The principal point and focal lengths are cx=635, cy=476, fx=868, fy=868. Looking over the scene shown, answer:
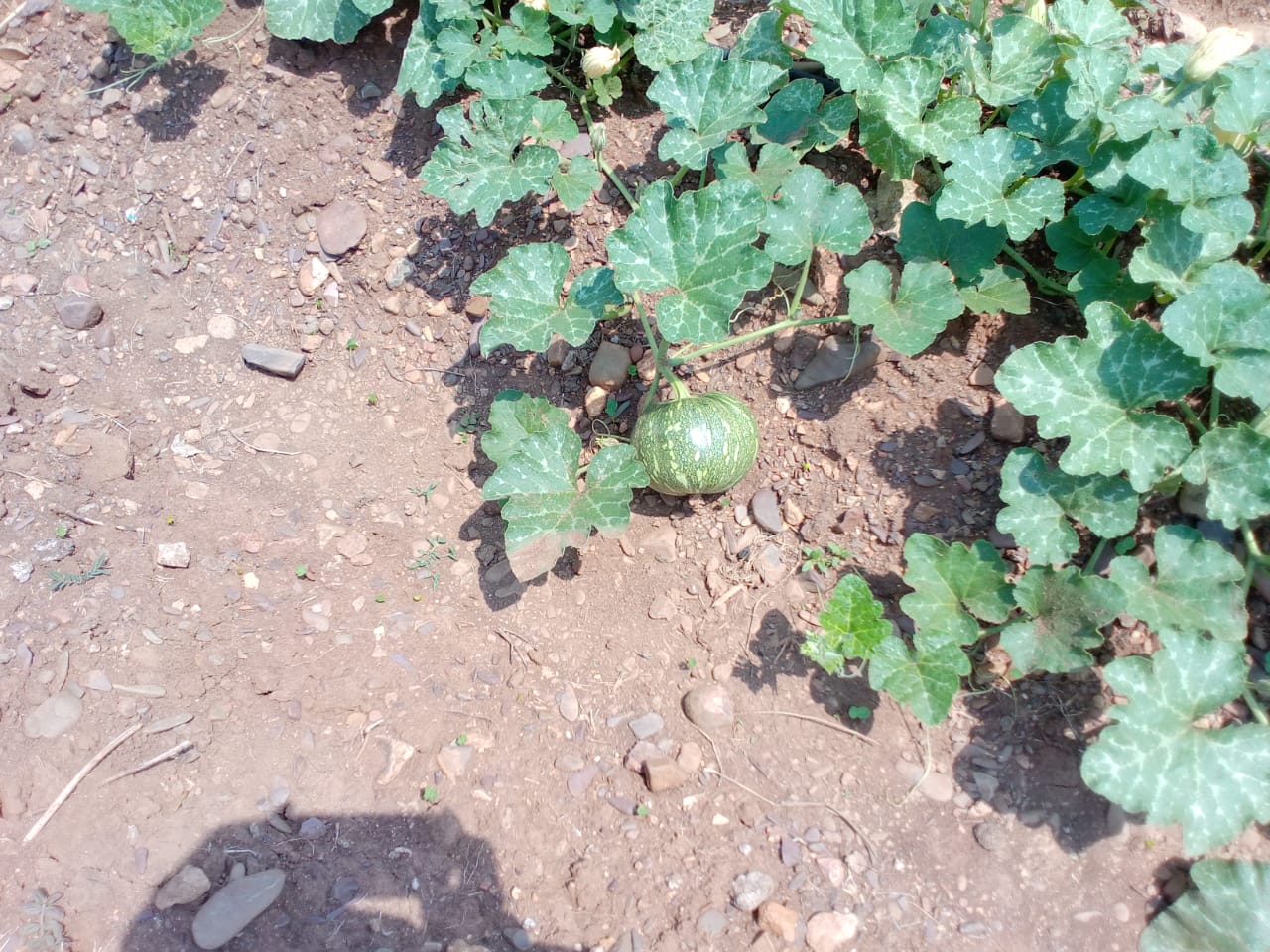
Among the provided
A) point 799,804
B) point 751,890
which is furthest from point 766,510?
point 751,890

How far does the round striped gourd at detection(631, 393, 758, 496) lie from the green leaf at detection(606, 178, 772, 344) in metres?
0.27

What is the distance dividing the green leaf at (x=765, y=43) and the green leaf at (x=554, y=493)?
1682 mm

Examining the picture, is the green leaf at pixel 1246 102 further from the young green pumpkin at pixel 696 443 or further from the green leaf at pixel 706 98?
the young green pumpkin at pixel 696 443

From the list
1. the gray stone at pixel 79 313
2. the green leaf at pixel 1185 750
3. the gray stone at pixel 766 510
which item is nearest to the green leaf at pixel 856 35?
the gray stone at pixel 766 510

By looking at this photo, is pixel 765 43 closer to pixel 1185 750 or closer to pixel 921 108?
pixel 921 108

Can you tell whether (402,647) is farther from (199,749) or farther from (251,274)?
(251,274)

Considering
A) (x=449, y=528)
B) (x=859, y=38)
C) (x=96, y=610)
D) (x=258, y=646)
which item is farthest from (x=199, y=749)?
(x=859, y=38)

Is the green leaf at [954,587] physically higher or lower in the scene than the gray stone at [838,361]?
lower

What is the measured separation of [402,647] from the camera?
3074 mm

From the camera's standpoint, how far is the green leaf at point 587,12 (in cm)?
342

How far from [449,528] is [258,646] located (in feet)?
2.55

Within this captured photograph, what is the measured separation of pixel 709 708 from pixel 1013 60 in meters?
2.51

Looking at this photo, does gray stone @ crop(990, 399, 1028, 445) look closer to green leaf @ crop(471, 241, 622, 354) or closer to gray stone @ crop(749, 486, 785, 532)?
gray stone @ crop(749, 486, 785, 532)

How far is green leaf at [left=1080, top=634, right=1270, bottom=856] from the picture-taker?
7.82ft
